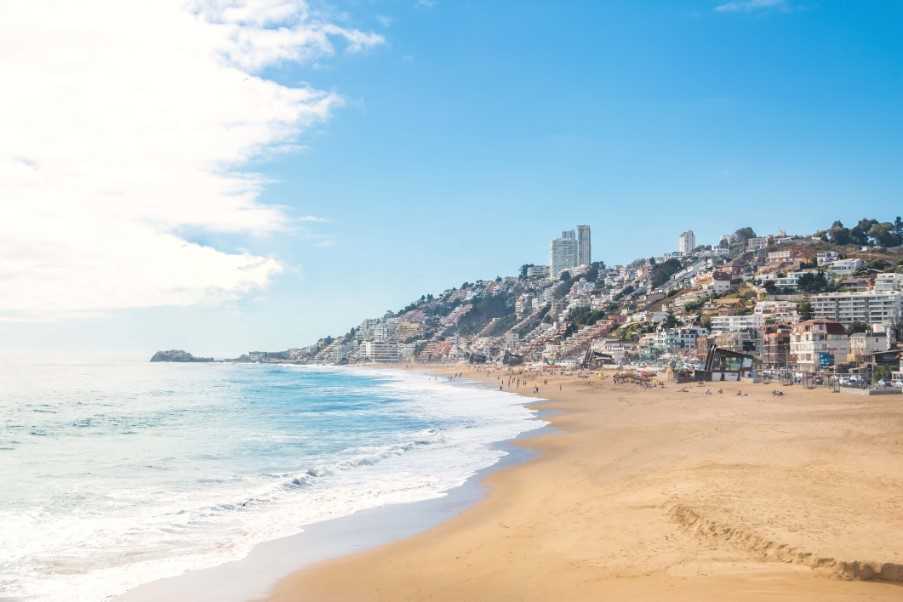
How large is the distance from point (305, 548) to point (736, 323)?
3346 inches

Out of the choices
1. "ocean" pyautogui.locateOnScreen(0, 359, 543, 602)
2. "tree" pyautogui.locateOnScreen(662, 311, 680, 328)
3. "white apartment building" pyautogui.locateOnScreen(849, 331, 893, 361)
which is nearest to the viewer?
"ocean" pyautogui.locateOnScreen(0, 359, 543, 602)

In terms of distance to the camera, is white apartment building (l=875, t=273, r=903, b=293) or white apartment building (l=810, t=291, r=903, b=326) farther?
white apartment building (l=875, t=273, r=903, b=293)

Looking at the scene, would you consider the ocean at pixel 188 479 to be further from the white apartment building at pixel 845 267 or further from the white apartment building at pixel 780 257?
the white apartment building at pixel 780 257

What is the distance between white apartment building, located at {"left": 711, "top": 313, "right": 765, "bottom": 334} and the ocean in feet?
185

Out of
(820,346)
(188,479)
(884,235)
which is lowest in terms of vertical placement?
(188,479)

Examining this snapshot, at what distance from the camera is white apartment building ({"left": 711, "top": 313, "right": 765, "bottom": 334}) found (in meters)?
83.9

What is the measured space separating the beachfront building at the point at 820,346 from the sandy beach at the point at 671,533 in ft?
134

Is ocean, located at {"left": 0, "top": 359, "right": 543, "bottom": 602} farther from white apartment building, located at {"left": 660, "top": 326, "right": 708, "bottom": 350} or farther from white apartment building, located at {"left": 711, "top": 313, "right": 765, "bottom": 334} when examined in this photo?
white apartment building, located at {"left": 660, "top": 326, "right": 708, "bottom": 350}

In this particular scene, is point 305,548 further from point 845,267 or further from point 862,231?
point 862,231

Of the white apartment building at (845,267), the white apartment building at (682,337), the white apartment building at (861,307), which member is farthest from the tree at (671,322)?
the white apartment building at (845,267)

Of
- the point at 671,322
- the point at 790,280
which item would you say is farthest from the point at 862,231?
the point at 671,322

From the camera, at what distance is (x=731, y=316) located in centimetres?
9075

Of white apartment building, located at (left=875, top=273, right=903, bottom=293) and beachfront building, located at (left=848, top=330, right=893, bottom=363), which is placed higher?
white apartment building, located at (left=875, top=273, right=903, bottom=293)

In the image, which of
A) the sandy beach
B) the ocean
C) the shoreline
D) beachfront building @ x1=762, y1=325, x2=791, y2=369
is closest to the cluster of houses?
beachfront building @ x1=762, y1=325, x2=791, y2=369
